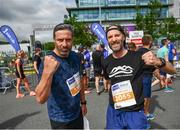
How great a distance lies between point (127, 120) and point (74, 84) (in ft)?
2.41

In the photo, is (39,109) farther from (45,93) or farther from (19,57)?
(45,93)

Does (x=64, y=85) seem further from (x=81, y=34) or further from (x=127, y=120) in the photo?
(x=81, y=34)

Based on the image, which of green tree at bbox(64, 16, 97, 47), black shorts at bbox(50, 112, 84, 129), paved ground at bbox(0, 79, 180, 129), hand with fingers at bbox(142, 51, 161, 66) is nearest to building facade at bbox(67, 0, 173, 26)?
green tree at bbox(64, 16, 97, 47)

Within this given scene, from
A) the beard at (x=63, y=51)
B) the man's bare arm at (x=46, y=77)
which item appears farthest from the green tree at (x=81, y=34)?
the man's bare arm at (x=46, y=77)

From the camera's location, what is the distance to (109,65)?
3.79 metres

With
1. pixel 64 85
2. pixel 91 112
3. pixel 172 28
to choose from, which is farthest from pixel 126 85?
pixel 172 28

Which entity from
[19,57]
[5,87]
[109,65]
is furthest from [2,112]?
[109,65]

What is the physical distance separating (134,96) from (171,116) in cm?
388

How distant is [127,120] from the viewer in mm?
3596

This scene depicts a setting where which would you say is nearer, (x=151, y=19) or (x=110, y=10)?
(x=151, y=19)

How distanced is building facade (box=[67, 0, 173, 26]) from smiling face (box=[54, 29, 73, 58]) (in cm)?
8693

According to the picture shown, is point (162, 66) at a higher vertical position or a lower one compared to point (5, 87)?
higher

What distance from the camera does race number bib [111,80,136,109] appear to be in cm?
366

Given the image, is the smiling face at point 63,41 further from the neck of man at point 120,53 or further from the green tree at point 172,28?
the green tree at point 172,28
